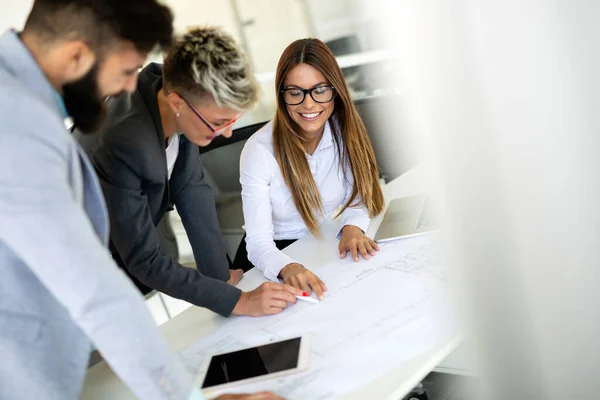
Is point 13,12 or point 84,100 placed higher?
point 13,12

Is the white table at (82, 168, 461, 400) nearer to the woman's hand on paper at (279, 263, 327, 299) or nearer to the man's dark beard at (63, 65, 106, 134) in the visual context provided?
the woman's hand on paper at (279, 263, 327, 299)

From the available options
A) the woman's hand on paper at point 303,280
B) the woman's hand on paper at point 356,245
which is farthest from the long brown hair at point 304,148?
the woman's hand on paper at point 303,280

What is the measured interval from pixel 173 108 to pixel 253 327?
47cm

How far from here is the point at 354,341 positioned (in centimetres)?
94

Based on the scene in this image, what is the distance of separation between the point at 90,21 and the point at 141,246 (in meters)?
0.55

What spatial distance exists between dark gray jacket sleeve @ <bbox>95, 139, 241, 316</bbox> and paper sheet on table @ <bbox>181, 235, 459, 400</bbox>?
7 cm

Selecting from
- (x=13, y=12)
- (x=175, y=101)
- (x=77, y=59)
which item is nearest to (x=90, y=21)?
(x=77, y=59)

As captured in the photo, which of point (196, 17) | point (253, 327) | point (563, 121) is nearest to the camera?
point (563, 121)

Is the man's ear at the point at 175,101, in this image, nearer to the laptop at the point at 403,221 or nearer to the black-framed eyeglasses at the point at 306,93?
the black-framed eyeglasses at the point at 306,93

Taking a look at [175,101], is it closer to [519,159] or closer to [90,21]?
[90,21]

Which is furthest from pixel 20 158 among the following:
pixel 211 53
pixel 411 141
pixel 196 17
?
pixel 196 17

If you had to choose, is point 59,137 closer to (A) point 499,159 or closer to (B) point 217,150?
(A) point 499,159

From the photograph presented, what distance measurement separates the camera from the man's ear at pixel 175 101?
1079mm

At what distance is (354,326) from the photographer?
99 cm
